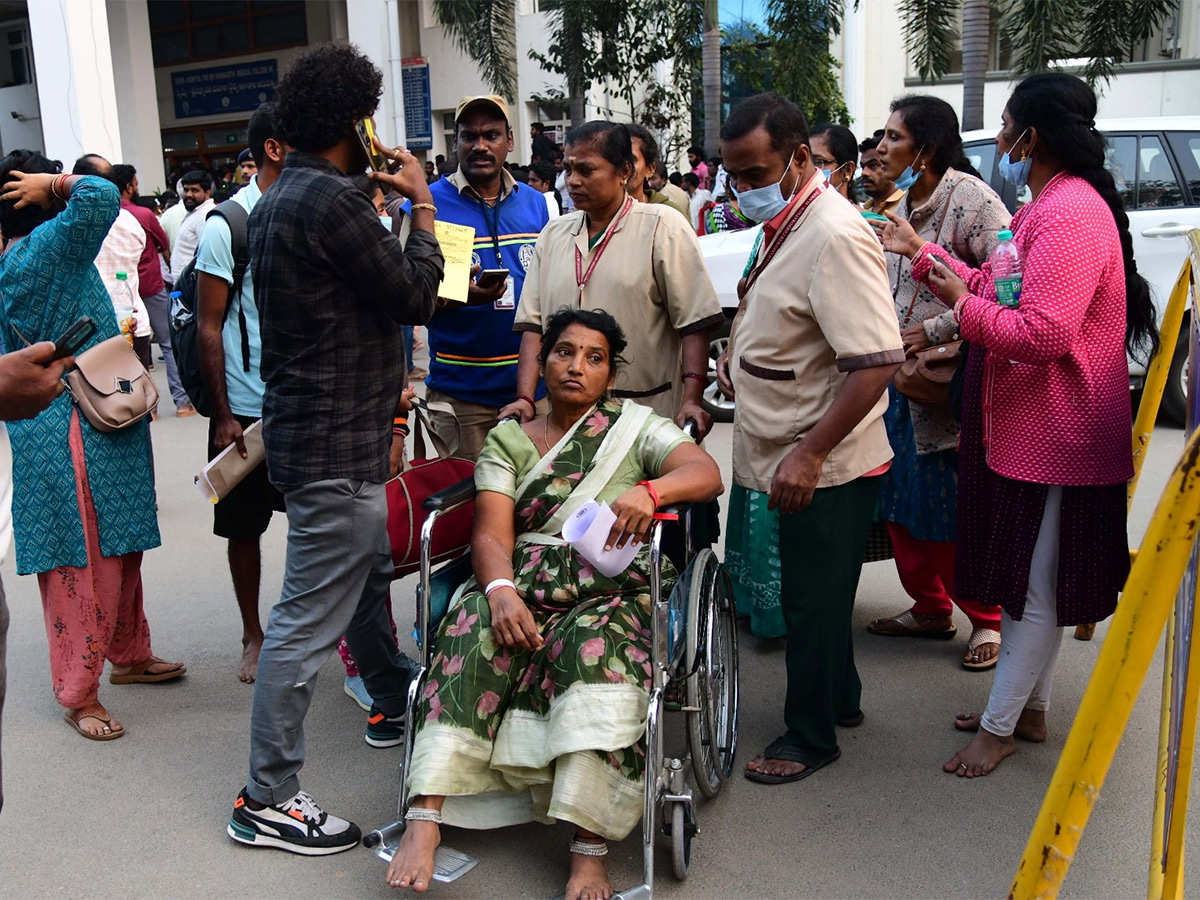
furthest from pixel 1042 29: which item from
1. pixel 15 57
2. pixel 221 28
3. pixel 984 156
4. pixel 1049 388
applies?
pixel 15 57

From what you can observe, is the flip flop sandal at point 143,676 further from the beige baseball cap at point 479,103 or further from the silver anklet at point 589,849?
the beige baseball cap at point 479,103

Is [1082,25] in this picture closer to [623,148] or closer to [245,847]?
[623,148]

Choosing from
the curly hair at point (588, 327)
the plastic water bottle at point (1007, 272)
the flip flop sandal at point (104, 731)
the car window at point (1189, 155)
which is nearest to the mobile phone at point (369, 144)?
the curly hair at point (588, 327)

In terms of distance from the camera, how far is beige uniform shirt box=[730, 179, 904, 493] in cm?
284

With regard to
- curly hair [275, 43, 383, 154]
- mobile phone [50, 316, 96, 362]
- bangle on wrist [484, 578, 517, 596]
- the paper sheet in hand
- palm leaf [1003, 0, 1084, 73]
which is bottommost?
bangle on wrist [484, 578, 517, 596]

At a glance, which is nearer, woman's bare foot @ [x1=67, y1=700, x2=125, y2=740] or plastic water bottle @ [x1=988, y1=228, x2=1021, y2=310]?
plastic water bottle @ [x1=988, y1=228, x2=1021, y2=310]

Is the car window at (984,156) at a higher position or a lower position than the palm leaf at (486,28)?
lower

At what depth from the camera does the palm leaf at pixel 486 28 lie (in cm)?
1487

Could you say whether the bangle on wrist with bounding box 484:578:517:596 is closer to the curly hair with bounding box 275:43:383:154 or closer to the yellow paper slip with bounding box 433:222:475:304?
the yellow paper slip with bounding box 433:222:475:304

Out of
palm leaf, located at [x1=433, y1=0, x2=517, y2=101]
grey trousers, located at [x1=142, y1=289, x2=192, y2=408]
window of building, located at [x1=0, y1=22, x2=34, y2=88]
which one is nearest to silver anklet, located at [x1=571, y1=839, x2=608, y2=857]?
grey trousers, located at [x1=142, y1=289, x2=192, y2=408]

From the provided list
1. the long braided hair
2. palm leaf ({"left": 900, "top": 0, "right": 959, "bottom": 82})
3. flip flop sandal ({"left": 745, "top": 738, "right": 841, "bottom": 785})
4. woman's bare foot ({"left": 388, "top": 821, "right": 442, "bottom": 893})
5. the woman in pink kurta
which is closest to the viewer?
woman's bare foot ({"left": 388, "top": 821, "right": 442, "bottom": 893})

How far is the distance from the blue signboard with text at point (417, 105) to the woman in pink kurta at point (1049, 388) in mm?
18503

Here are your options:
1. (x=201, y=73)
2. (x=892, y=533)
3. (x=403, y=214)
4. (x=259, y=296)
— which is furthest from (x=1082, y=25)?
(x=201, y=73)

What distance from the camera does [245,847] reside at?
295 cm
